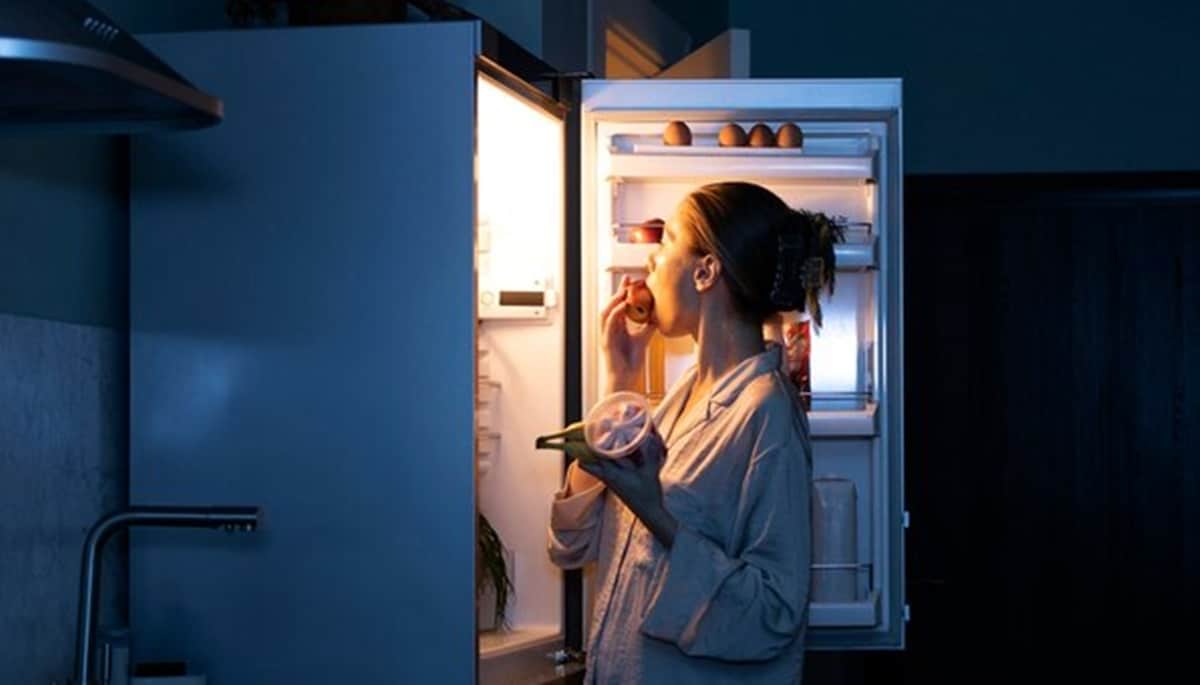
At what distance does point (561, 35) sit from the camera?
375 cm

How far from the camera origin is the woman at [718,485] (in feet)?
8.71

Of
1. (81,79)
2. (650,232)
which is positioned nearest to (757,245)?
(650,232)

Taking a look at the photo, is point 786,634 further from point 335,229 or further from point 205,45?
point 205,45

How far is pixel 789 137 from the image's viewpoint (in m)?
3.33

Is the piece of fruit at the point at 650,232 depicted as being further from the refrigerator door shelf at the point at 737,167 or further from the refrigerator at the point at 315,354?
the refrigerator at the point at 315,354

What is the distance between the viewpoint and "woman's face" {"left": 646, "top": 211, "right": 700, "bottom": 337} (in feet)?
9.46

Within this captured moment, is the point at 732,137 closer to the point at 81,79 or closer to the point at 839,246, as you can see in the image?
the point at 839,246

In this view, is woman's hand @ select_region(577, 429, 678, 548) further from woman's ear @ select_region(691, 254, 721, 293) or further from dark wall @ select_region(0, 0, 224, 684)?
dark wall @ select_region(0, 0, 224, 684)

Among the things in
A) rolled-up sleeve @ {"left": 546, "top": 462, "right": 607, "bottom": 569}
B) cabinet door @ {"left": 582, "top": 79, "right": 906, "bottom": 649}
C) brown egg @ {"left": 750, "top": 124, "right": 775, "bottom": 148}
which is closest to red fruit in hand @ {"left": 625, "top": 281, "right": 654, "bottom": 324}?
cabinet door @ {"left": 582, "top": 79, "right": 906, "bottom": 649}

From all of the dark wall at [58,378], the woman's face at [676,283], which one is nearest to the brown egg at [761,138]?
the woman's face at [676,283]

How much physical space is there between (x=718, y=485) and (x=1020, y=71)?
2764mm

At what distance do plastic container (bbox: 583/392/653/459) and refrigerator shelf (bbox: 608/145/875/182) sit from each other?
2.05 feet

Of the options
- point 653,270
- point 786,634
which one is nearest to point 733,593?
point 786,634

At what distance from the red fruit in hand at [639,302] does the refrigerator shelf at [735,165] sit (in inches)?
9.3
